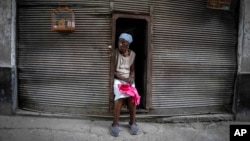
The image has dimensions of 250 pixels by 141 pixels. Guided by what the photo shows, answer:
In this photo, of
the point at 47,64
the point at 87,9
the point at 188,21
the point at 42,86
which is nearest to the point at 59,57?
the point at 47,64

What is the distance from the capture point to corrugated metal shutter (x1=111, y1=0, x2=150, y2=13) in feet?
18.8

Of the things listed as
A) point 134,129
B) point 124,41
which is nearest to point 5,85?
point 124,41

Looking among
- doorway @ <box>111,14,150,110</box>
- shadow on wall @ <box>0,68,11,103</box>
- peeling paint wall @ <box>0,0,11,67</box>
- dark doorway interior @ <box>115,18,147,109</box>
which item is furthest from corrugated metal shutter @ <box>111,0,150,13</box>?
shadow on wall @ <box>0,68,11,103</box>

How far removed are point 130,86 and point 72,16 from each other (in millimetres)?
1647

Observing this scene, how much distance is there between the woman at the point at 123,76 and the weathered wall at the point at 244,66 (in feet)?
7.54

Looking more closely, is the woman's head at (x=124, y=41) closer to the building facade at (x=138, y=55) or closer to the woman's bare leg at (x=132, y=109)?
the building facade at (x=138, y=55)

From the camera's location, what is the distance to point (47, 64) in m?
5.89

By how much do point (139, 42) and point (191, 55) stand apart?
1.06 m

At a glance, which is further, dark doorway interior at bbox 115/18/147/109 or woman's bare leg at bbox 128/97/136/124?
dark doorway interior at bbox 115/18/147/109

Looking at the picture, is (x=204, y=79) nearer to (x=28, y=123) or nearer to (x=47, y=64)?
(x=47, y=64)

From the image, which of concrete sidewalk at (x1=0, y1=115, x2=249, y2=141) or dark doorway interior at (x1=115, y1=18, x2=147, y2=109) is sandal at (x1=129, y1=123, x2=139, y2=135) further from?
dark doorway interior at (x1=115, y1=18, x2=147, y2=109)

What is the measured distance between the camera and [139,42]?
6418mm

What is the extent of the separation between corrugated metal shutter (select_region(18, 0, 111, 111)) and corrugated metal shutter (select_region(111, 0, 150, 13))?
16 centimetres

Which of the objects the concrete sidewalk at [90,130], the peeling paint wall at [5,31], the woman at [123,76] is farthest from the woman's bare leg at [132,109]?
the peeling paint wall at [5,31]
